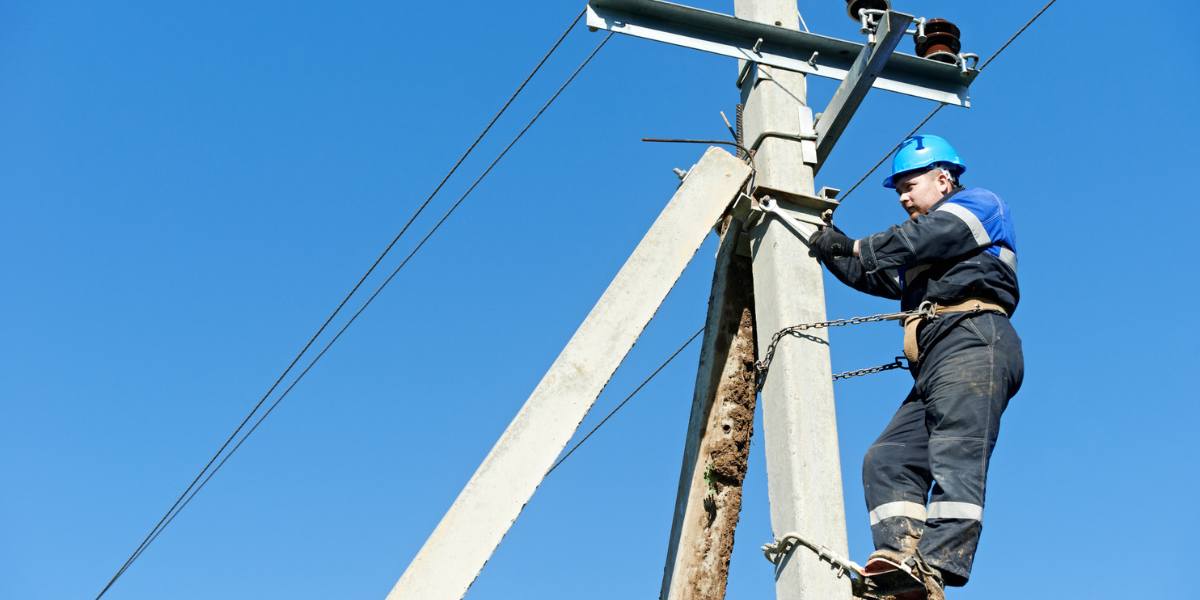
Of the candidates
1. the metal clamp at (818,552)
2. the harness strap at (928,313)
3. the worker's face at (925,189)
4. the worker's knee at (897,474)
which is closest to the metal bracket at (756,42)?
the worker's face at (925,189)

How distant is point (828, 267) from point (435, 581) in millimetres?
1775

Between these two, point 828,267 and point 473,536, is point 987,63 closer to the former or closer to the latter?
point 828,267

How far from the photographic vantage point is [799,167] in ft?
16.9

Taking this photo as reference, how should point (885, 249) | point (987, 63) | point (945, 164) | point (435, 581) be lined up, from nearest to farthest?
point (435, 581)
point (885, 249)
point (945, 164)
point (987, 63)

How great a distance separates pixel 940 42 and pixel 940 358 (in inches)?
61.7

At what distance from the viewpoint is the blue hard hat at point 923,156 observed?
5.06 metres

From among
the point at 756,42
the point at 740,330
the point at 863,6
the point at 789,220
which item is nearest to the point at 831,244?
the point at 789,220

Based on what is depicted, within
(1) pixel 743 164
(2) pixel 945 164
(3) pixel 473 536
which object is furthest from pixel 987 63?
(3) pixel 473 536

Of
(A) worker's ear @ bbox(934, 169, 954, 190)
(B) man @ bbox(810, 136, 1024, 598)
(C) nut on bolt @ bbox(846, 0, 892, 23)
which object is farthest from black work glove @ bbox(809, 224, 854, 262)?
(C) nut on bolt @ bbox(846, 0, 892, 23)

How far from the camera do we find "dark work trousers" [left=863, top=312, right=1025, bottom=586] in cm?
423

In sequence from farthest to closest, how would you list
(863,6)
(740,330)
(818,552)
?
(863,6) → (740,330) → (818,552)

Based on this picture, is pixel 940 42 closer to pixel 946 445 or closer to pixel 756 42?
pixel 756 42

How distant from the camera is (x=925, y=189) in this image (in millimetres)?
5062

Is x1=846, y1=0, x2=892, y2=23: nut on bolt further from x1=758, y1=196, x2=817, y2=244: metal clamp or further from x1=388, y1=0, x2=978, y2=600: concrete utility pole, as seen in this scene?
x1=758, y1=196, x2=817, y2=244: metal clamp
